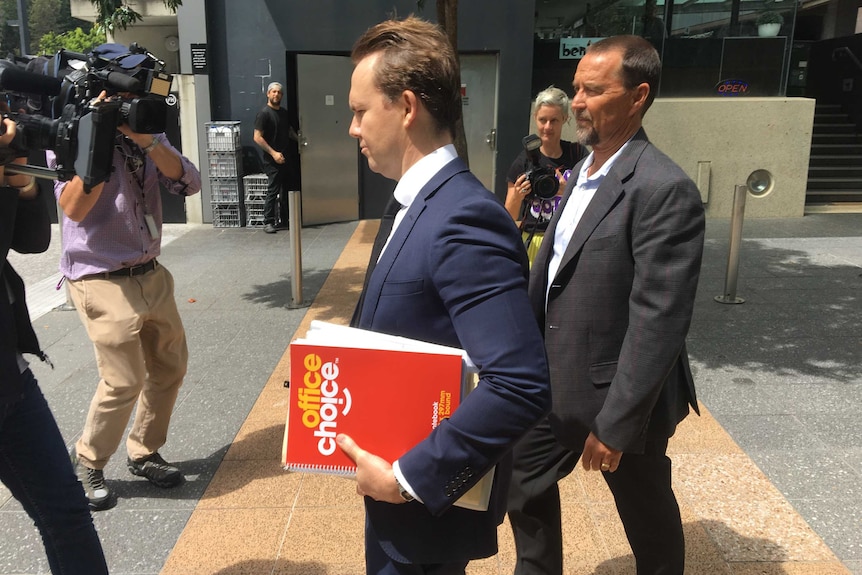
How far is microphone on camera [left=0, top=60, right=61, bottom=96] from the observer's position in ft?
7.46

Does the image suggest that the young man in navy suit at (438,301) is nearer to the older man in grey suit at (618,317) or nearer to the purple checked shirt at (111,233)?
the older man in grey suit at (618,317)

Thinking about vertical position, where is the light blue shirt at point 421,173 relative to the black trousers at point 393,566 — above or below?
above

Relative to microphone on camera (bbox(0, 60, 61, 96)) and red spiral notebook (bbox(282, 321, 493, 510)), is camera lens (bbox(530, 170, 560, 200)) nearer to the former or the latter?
microphone on camera (bbox(0, 60, 61, 96))

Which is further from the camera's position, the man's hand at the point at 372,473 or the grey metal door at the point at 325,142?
the grey metal door at the point at 325,142

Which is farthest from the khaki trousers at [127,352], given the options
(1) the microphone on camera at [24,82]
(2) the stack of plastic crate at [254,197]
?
(2) the stack of plastic crate at [254,197]

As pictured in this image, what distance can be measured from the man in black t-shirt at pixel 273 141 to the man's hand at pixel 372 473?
358 inches

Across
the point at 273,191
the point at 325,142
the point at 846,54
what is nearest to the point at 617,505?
the point at 273,191

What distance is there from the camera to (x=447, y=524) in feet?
5.49

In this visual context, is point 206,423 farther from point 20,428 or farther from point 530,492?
point 530,492

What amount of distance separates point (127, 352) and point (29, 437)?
1.08 meters

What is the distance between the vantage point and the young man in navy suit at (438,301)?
1483 mm

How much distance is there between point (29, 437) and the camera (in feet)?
7.56

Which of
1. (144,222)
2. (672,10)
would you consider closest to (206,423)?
(144,222)

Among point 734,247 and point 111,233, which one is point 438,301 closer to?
point 111,233
